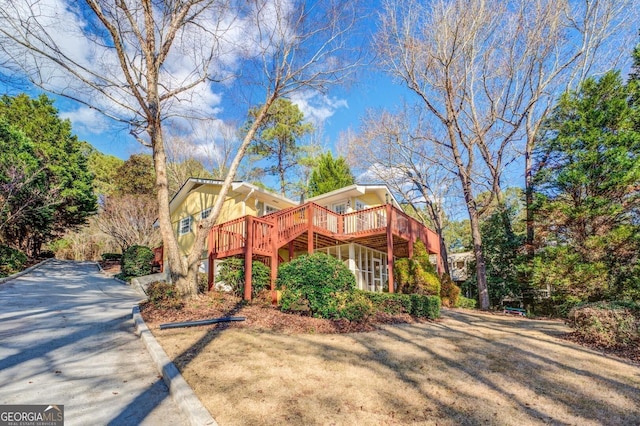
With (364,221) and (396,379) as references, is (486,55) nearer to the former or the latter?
(364,221)

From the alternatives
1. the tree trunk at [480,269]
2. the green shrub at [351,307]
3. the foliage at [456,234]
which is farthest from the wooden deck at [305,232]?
the foliage at [456,234]

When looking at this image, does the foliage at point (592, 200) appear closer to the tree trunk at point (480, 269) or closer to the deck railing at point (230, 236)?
the tree trunk at point (480, 269)

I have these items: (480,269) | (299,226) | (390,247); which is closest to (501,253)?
(480,269)

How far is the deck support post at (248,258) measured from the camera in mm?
10430

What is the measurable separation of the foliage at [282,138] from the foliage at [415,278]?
1670 centimetres

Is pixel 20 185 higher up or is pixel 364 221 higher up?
pixel 20 185

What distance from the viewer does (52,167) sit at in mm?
21344

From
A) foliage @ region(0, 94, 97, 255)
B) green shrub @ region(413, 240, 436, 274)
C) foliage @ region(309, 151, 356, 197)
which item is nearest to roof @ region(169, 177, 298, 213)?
foliage @ region(309, 151, 356, 197)

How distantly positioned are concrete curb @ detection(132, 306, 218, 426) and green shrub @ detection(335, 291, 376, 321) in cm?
436

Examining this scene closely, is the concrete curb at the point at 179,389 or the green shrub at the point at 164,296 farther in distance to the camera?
the green shrub at the point at 164,296

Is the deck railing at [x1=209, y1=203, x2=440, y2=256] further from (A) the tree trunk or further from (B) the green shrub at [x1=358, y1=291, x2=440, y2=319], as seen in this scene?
(A) the tree trunk

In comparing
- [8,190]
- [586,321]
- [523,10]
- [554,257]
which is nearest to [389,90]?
[523,10]

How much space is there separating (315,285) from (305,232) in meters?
4.71

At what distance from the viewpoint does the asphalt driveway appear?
3.43 m
